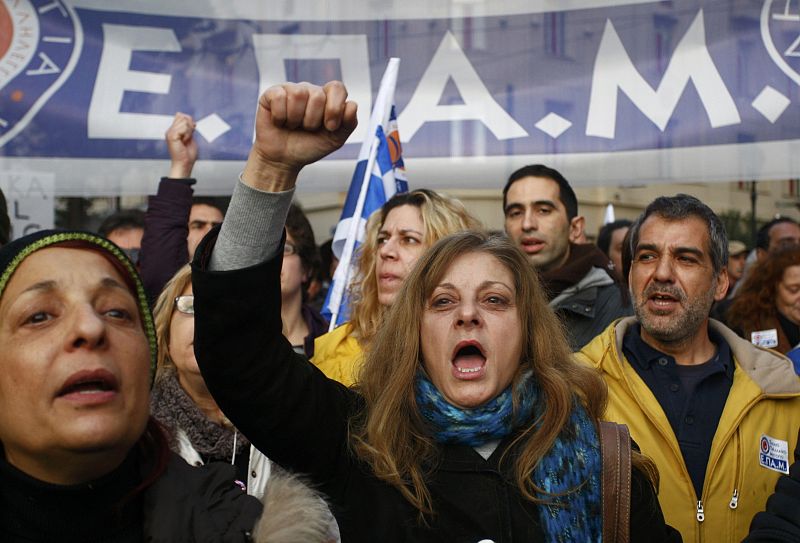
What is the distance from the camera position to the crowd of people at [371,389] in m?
1.69

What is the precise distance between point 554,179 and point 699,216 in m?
1.28

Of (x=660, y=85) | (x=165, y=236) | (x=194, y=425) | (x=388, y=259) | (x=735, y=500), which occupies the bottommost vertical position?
(x=735, y=500)

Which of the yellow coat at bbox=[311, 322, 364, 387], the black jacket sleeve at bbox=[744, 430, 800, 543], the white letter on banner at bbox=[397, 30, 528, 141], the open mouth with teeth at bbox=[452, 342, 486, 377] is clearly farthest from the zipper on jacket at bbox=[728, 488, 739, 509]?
the white letter on banner at bbox=[397, 30, 528, 141]

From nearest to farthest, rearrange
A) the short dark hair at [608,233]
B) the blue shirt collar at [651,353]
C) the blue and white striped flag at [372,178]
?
the blue shirt collar at [651,353], the blue and white striped flag at [372,178], the short dark hair at [608,233]

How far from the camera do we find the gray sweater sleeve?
1856 millimetres

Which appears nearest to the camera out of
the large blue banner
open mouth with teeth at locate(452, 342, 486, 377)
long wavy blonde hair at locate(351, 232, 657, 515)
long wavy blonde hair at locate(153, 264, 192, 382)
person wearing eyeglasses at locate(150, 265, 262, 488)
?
long wavy blonde hair at locate(351, 232, 657, 515)

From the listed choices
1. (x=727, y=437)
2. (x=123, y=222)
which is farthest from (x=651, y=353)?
(x=123, y=222)

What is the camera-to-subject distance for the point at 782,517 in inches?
93.6

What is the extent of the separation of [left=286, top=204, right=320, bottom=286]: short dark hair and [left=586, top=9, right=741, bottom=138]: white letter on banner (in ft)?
5.81

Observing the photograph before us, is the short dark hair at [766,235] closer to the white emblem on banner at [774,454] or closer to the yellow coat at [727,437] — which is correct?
the yellow coat at [727,437]

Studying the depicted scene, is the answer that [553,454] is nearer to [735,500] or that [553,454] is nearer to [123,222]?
[735,500]

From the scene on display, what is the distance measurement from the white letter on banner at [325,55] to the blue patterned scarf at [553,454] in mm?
3201

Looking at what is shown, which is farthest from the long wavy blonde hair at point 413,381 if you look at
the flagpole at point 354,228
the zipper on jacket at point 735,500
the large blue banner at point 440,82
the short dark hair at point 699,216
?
the large blue banner at point 440,82

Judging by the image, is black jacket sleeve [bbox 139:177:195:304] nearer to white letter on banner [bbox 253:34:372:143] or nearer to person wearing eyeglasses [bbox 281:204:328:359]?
person wearing eyeglasses [bbox 281:204:328:359]
